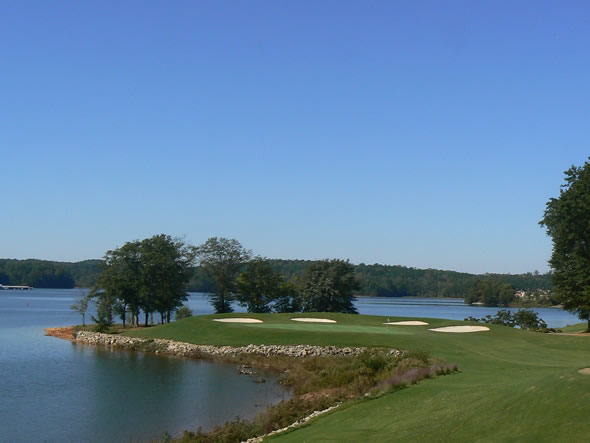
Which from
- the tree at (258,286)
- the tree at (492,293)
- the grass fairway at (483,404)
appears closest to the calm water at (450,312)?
the tree at (492,293)

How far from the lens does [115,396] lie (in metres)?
25.9

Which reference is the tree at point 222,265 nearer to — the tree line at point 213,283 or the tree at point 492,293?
the tree line at point 213,283

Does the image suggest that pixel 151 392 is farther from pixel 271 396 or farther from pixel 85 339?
pixel 85 339

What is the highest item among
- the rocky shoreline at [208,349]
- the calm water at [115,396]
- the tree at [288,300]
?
the tree at [288,300]

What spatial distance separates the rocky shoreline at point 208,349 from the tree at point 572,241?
2070cm

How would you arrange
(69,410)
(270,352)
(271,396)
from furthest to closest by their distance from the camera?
(270,352)
(271,396)
(69,410)

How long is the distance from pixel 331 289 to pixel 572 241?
95.5ft

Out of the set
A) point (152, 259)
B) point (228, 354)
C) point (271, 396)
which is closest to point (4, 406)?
point (271, 396)

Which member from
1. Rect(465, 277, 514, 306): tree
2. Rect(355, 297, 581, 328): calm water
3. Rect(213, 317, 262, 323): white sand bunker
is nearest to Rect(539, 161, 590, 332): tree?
Rect(213, 317, 262, 323): white sand bunker

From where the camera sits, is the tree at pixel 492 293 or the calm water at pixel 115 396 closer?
the calm water at pixel 115 396

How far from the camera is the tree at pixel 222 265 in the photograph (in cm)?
7112

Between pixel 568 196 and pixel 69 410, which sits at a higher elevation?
pixel 568 196

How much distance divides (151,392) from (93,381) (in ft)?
16.2

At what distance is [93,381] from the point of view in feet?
97.5
